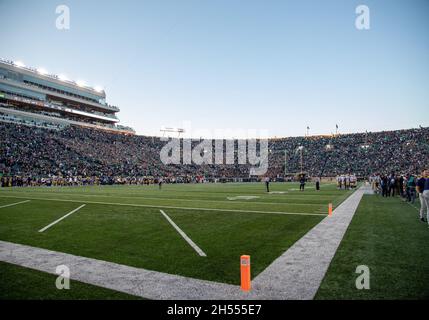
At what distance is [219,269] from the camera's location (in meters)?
5.20

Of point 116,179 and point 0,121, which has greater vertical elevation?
point 0,121

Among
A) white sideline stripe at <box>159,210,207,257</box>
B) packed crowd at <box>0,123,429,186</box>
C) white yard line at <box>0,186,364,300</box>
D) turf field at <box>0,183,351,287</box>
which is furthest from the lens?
packed crowd at <box>0,123,429,186</box>

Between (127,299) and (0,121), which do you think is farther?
(0,121)

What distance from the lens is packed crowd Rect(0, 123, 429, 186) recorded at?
46312 mm

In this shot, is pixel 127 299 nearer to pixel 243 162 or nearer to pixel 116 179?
pixel 116 179

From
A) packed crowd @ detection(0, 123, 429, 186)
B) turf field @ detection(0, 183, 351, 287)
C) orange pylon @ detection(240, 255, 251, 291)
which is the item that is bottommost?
turf field @ detection(0, 183, 351, 287)

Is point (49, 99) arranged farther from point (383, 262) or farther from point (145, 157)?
point (383, 262)

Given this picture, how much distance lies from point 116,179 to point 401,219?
4621 centimetres

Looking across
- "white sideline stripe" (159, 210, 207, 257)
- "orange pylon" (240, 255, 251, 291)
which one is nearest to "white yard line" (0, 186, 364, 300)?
"orange pylon" (240, 255, 251, 291)

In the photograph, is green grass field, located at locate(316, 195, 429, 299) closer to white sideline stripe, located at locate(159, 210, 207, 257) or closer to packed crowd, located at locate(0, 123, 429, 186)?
white sideline stripe, located at locate(159, 210, 207, 257)

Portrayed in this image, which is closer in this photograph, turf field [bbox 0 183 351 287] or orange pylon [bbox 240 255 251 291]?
orange pylon [bbox 240 255 251 291]
